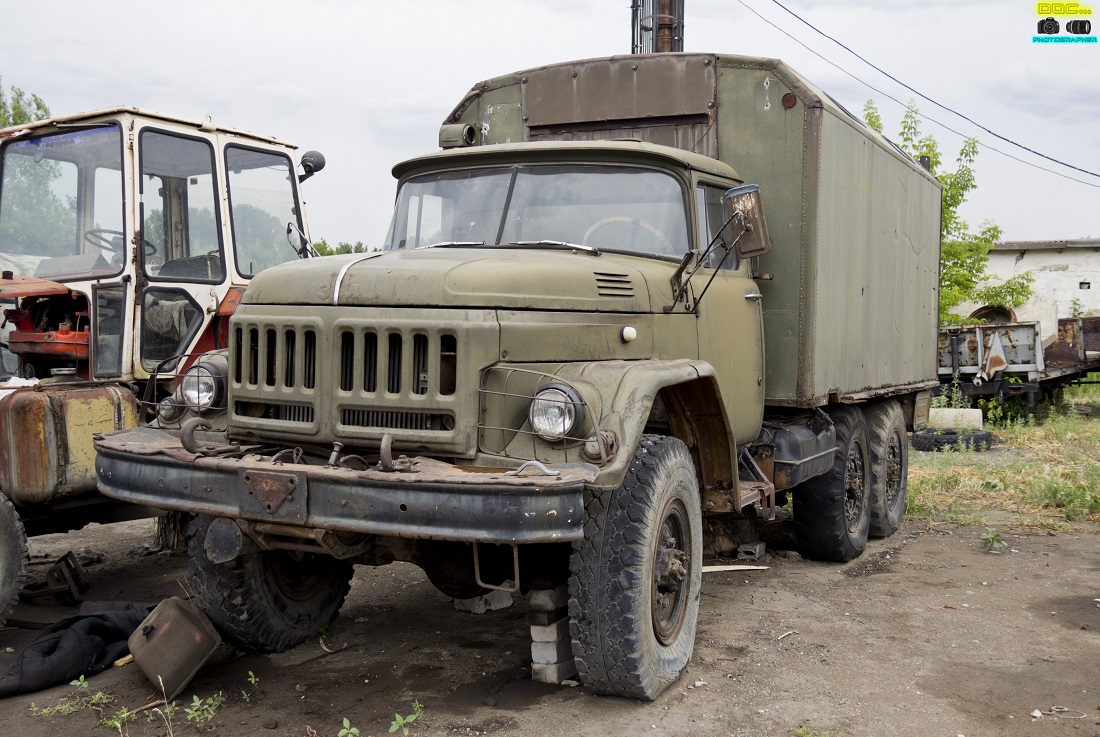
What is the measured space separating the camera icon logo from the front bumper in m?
11.8

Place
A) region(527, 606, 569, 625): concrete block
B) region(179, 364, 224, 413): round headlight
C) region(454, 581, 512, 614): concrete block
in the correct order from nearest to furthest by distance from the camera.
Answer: region(527, 606, 569, 625): concrete block, region(179, 364, 224, 413): round headlight, region(454, 581, 512, 614): concrete block

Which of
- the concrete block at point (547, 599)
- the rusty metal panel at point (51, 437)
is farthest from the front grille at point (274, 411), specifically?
the rusty metal panel at point (51, 437)

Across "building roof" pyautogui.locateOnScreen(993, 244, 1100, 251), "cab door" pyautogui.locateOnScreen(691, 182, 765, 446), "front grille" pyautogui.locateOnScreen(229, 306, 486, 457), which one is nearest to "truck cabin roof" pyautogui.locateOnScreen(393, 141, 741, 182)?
"cab door" pyautogui.locateOnScreen(691, 182, 765, 446)

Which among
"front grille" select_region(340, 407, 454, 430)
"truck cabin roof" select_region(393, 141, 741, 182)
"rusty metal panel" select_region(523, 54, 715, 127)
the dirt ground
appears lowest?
the dirt ground

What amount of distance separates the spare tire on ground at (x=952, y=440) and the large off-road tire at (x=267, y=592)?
32.3 feet

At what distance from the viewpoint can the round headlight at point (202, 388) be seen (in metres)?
4.78

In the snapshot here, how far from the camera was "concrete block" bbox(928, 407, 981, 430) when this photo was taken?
15.0 m

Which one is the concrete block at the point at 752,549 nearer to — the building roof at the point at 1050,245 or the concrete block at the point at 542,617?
the concrete block at the point at 542,617

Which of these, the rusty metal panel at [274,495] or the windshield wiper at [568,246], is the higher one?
the windshield wiper at [568,246]

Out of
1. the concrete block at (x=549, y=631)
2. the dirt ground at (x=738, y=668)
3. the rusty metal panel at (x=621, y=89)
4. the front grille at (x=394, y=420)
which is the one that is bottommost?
the dirt ground at (x=738, y=668)

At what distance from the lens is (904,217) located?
861cm

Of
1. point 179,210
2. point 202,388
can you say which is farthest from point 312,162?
point 202,388

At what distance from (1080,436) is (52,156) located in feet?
43.9

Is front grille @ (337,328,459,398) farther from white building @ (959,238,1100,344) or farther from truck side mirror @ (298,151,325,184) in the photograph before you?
white building @ (959,238,1100,344)
